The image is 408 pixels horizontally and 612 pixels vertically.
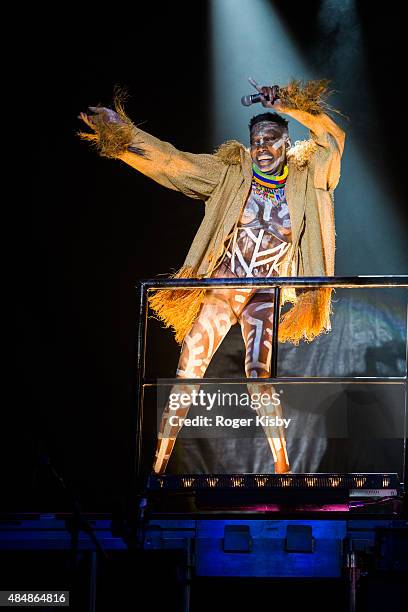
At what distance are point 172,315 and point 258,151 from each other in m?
0.91

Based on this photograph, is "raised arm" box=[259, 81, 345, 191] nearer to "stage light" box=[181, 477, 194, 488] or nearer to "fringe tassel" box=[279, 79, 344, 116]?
"fringe tassel" box=[279, 79, 344, 116]

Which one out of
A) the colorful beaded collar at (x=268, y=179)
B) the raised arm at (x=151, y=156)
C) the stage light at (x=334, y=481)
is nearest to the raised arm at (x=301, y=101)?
the colorful beaded collar at (x=268, y=179)

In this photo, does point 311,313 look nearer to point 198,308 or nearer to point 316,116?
point 198,308

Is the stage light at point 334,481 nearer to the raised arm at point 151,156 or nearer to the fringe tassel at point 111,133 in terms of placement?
the raised arm at point 151,156

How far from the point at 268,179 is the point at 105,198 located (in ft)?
4.84

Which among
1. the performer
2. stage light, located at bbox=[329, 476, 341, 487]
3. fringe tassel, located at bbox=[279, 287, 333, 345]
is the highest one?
the performer

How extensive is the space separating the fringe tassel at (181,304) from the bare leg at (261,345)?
236 millimetres

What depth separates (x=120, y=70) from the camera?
606cm

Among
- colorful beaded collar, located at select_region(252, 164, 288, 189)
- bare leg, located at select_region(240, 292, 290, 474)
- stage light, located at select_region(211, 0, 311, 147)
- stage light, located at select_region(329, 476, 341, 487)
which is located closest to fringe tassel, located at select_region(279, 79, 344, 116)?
colorful beaded collar, located at select_region(252, 164, 288, 189)

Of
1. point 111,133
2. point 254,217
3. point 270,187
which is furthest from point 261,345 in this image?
point 111,133

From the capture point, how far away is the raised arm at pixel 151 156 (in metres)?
4.72

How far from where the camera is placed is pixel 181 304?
181 inches

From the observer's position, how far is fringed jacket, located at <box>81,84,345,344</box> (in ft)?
15.1

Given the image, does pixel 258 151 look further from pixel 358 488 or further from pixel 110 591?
pixel 110 591
